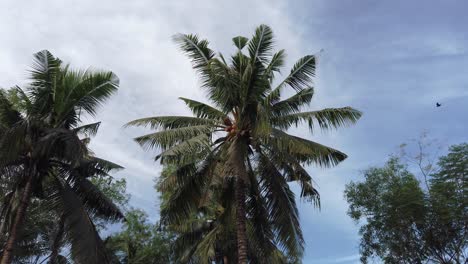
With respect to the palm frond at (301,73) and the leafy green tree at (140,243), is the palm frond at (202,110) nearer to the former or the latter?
the palm frond at (301,73)

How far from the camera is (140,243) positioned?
28281 millimetres

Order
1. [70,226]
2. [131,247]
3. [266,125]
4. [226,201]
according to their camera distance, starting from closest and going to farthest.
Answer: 1. [266,125]
2. [70,226]
3. [226,201]
4. [131,247]

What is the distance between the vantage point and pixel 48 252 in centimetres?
2594

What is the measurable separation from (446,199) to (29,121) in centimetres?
2262

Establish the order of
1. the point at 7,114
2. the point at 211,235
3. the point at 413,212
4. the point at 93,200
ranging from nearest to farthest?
the point at 7,114
the point at 211,235
the point at 93,200
the point at 413,212

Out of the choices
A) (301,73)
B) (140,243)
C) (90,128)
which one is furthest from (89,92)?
(140,243)

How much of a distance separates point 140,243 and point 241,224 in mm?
17080

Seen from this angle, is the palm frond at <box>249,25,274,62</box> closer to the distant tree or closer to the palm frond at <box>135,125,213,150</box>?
the palm frond at <box>135,125,213,150</box>

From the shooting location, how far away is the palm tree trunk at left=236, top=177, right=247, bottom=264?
1262 cm

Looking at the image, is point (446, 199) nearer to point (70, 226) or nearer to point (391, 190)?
point (391, 190)

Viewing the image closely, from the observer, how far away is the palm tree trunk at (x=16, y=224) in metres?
12.0

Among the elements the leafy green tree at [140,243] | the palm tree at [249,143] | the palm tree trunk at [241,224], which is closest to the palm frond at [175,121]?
the palm tree at [249,143]

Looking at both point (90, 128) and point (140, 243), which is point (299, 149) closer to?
point (90, 128)

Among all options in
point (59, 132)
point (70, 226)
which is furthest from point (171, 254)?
point (59, 132)
